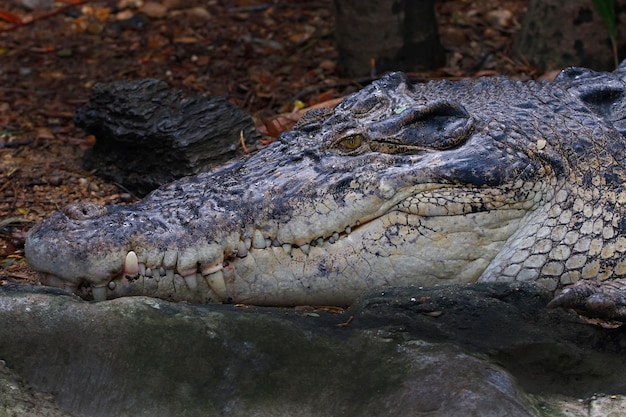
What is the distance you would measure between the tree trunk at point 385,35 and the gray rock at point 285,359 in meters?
3.02

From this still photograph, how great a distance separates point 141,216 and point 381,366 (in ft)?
2.92

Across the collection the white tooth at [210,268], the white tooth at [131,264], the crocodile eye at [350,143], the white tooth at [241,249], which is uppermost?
the crocodile eye at [350,143]

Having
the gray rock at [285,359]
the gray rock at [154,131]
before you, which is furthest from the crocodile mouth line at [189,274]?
the gray rock at [154,131]

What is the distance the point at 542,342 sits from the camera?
2.55 meters

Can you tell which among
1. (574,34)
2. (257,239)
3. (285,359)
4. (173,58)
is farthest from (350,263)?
(173,58)

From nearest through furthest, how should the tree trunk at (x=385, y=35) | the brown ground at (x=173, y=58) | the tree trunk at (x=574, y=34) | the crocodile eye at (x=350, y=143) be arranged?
the crocodile eye at (x=350, y=143) < the brown ground at (x=173, y=58) < the tree trunk at (x=574, y=34) < the tree trunk at (x=385, y=35)

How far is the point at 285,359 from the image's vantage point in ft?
7.83

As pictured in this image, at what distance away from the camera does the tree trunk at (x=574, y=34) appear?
5.16 meters

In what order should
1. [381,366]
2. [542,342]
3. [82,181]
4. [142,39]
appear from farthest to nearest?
[142,39]
[82,181]
[542,342]
[381,366]

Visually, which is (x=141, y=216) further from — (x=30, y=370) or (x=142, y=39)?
(x=142, y=39)

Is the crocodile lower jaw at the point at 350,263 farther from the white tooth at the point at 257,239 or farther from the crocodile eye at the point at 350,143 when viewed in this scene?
the crocodile eye at the point at 350,143

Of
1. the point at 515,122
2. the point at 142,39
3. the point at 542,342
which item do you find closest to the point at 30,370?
the point at 542,342

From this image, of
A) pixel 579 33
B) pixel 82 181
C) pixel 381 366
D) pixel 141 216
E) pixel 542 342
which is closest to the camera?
pixel 381 366

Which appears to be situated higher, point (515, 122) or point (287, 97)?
point (515, 122)
